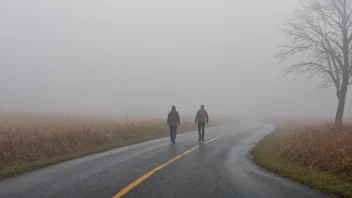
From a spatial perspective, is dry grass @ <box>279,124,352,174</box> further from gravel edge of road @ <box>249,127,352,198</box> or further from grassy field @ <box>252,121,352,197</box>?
gravel edge of road @ <box>249,127,352,198</box>

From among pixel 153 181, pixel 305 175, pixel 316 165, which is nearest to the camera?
pixel 153 181

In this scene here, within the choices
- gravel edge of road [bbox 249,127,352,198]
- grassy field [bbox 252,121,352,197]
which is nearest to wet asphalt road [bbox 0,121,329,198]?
gravel edge of road [bbox 249,127,352,198]

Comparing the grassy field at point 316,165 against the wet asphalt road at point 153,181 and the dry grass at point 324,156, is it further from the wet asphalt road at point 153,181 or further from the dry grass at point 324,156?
the wet asphalt road at point 153,181

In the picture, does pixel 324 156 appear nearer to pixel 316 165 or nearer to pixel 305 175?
pixel 316 165

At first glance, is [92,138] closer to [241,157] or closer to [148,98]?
[241,157]

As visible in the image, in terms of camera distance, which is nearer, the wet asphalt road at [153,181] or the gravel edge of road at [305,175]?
the wet asphalt road at [153,181]

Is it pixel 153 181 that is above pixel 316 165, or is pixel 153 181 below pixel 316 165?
above

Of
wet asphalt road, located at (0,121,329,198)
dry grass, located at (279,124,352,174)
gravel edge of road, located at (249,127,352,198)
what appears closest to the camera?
wet asphalt road, located at (0,121,329,198)

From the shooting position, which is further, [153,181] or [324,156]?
[324,156]

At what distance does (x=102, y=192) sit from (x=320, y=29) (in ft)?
67.8

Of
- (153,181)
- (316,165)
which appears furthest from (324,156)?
(153,181)

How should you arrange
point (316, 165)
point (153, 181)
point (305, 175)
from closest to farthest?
point (153, 181)
point (305, 175)
point (316, 165)

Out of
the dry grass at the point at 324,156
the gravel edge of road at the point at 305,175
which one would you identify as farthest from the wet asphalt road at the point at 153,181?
the dry grass at the point at 324,156

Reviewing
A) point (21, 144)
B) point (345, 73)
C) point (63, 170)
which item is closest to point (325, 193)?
point (63, 170)
